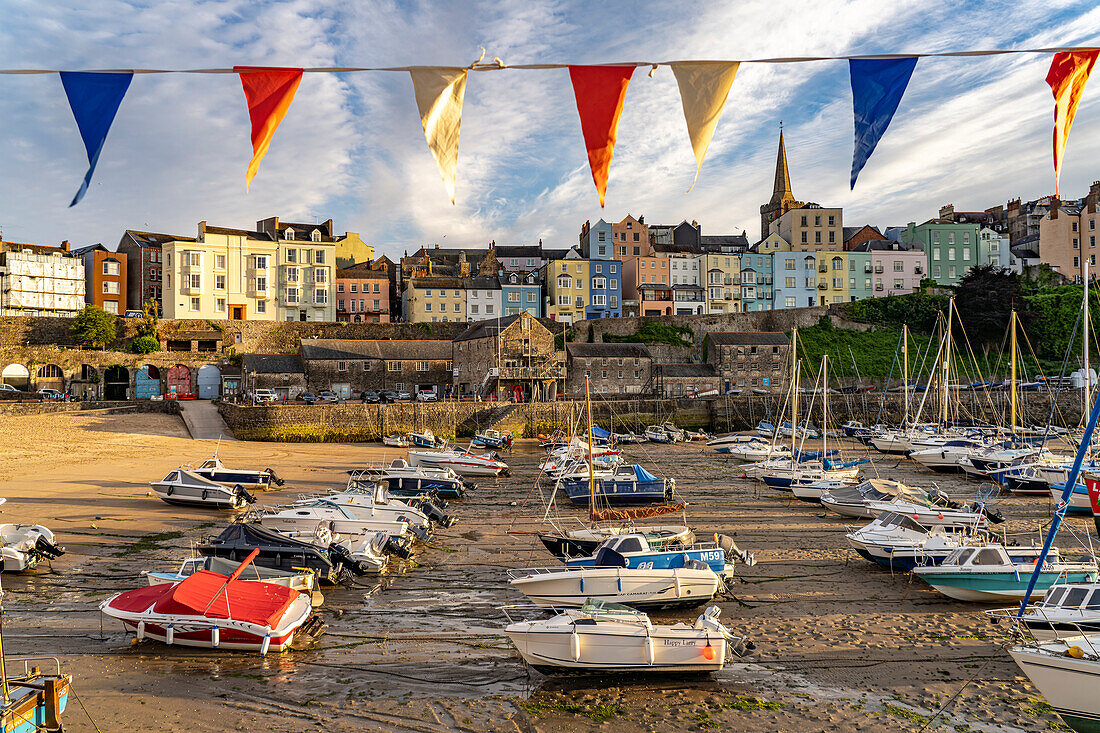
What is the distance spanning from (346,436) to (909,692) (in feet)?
134

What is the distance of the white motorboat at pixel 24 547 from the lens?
53.2 ft

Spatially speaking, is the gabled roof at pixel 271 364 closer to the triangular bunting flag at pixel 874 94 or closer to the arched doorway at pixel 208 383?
the arched doorway at pixel 208 383

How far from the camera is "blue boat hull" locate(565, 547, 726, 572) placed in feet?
49.4

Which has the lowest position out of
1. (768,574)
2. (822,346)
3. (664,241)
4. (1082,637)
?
(768,574)

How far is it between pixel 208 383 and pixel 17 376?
12.7 m

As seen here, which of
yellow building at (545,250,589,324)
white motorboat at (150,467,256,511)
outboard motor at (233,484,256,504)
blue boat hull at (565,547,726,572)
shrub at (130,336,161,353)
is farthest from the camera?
yellow building at (545,250,589,324)

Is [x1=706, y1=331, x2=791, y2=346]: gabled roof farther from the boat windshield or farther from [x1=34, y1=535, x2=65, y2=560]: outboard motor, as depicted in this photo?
[x1=34, y1=535, x2=65, y2=560]: outboard motor

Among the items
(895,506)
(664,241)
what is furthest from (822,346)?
(895,506)

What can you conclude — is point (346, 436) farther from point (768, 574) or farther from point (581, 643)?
point (581, 643)

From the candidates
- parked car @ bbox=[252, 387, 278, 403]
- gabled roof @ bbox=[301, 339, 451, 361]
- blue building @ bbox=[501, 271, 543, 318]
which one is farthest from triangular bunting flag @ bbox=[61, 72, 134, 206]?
blue building @ bbox=[501, 271, 543, 318]

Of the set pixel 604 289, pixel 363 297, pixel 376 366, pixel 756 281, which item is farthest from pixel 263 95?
pixel 756 281

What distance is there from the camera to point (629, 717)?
10250mm

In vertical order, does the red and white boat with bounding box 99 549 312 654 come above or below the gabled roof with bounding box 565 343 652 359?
below

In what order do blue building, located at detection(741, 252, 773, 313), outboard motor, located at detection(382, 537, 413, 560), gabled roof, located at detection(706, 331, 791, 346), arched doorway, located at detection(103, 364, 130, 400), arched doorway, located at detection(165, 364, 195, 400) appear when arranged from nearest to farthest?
1. outboard motor, located at detection(382, 537, 413, 560)
2. arched doorway, located at detection(103, 364, 130, 400)
3. arched doorway, located at detection(165, 364, 195, 400)
4. gabled roof, located at detection(706, 331, 791, 346)
5. blue building, located at detection(741, 252, 773, 313)
